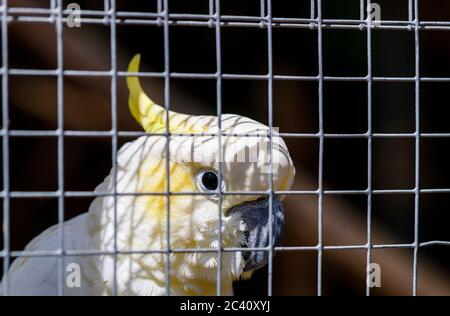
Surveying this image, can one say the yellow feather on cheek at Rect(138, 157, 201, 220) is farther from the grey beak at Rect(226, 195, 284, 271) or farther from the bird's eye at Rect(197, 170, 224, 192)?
the grey beak at Rect(226, 195, 284, 271)

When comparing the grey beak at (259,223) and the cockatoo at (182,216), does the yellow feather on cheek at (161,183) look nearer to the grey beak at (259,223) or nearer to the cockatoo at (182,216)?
the cockatoo at (182,216)

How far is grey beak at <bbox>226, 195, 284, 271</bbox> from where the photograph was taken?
1404 millimetres

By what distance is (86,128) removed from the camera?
3.01 metres

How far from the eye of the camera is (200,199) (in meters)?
1.48

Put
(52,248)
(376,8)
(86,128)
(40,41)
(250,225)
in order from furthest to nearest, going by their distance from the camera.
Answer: (86,128) → (40,41) → (52,248) → (250,225) → (376,8)

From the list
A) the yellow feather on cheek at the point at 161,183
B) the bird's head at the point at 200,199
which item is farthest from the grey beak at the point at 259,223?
the yellow feather on cheek at the point at 161,183

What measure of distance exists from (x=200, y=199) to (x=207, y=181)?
0.16 feet

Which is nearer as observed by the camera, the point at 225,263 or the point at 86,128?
the point at 225,263

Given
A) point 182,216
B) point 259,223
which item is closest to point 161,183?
point 182,216

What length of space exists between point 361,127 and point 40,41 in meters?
1.74

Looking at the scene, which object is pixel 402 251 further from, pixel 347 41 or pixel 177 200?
pixel 177 200

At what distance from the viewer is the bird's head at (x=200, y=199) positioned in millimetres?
1421

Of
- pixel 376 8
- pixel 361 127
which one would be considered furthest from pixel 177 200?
pixel 361 127

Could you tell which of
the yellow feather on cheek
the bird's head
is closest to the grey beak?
the bird's head
